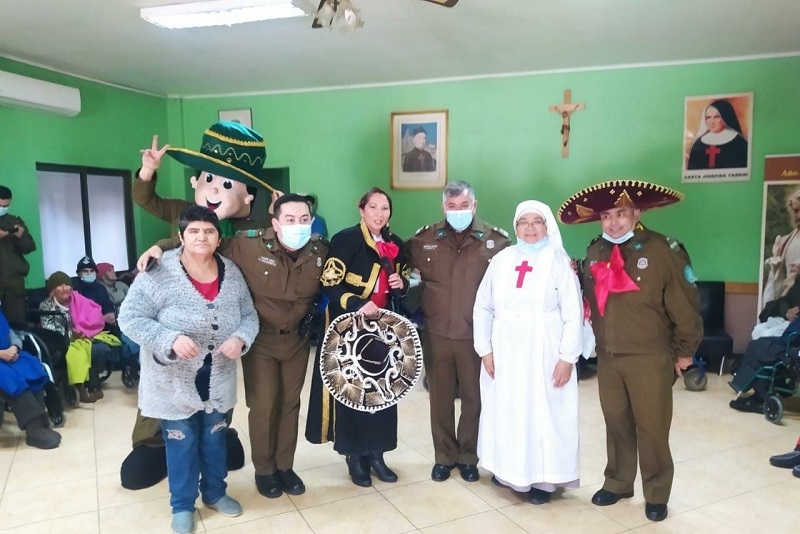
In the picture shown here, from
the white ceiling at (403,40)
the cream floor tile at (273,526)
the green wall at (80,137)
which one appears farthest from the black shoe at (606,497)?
the green wall at (80,137)

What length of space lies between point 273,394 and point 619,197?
1837 millimetres

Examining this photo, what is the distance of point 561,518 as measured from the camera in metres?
2.70

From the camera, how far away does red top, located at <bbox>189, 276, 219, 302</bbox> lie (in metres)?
2.48

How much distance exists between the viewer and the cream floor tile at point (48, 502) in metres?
2.77

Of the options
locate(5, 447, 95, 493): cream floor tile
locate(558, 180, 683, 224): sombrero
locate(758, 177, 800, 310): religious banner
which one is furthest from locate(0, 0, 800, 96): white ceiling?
locate(5, 447, 95, 493): cream floor tile

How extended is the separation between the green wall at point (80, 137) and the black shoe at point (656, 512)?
5.30m

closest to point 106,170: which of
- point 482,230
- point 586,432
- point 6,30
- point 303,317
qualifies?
point 6,30

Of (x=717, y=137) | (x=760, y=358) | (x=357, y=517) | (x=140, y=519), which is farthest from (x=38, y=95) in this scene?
(x=760, y=358)

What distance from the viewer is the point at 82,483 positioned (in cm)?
312

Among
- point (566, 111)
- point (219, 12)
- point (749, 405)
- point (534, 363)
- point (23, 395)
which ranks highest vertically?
point (219, 12)

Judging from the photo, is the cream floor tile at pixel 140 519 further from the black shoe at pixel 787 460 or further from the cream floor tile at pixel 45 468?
the black shoe at pixel 787 460

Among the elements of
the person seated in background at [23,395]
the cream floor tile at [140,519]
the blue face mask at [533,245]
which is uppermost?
the blue face mask at [533,245]

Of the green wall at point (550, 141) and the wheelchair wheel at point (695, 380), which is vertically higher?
the green wall at point (550, 141)

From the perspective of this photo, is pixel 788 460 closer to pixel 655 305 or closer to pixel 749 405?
pixel 749 405
